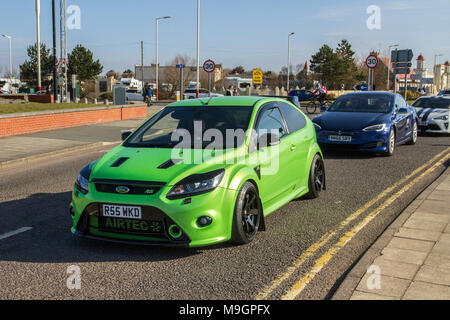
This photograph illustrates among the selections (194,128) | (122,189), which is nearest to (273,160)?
(194,128)

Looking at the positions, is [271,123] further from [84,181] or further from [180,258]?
[84,181]

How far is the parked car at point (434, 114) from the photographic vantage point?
1647 centimetres

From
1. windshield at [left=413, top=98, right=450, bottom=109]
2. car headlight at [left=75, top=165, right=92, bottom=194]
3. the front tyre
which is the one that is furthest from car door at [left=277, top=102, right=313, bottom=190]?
windshield at [left=413, top=98, right=450, bottom=109]

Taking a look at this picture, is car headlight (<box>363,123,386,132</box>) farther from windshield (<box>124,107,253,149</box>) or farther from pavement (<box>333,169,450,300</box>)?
windshield (<box>124,107,253,149</box>)

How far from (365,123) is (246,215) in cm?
700

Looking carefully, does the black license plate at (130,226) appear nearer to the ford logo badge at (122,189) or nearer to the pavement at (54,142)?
the ford logo badge at (122,189)

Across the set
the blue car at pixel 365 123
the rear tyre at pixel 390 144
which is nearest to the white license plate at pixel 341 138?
the blue car at pixel 365 123

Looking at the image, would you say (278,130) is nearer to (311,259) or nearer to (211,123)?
(211,123)

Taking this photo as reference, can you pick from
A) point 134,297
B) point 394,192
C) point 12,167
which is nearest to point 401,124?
point 394,192

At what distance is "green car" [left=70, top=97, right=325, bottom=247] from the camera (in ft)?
15.1

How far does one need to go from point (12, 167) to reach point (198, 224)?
7.46 meters

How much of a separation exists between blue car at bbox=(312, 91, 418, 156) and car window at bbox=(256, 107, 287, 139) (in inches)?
204

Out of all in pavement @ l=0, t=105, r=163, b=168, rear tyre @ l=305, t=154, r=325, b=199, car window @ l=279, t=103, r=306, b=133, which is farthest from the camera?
pavement @ l=0, t=105, r=163, b=168
